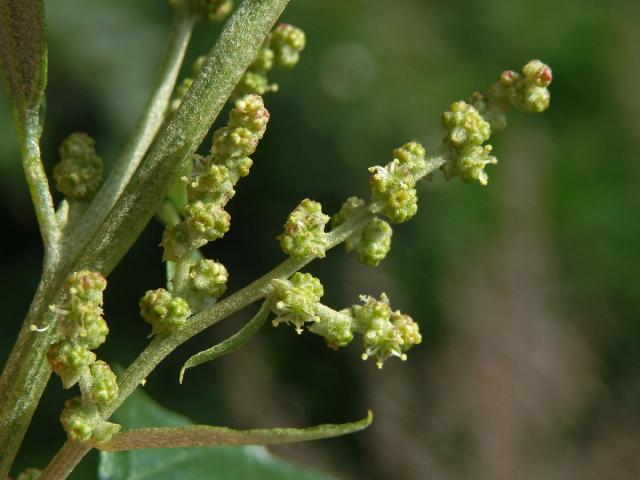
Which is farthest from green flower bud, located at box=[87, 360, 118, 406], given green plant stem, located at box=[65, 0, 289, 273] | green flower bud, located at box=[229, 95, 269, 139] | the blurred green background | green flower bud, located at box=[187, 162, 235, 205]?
the blurred green background

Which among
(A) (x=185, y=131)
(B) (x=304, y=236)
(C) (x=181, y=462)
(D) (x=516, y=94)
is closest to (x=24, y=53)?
(A) (x=185, y=131)

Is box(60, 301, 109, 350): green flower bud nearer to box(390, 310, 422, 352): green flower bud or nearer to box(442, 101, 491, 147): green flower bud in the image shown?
box(390, 310, 422, 352): green flower bud

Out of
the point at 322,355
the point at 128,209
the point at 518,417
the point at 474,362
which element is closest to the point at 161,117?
the point at 128,209

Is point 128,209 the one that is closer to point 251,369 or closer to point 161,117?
point 161,117

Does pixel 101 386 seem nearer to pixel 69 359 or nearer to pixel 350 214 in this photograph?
pixel 69 359

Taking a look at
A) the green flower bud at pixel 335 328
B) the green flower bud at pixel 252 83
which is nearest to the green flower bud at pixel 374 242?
the green flower bud at pixel 335 328
